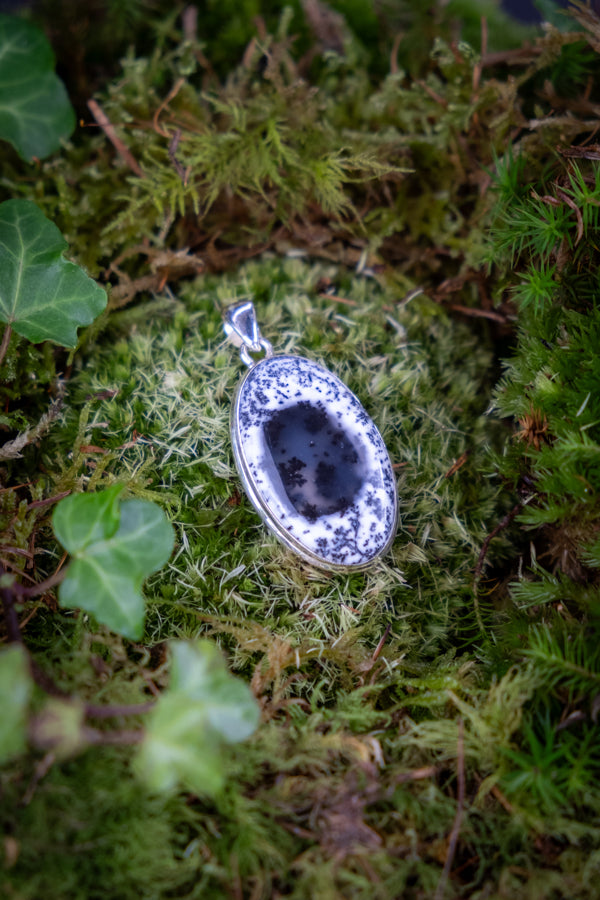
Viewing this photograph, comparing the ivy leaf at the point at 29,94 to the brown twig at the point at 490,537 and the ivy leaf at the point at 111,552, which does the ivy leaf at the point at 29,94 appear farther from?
the brown twig at the point at 490,537

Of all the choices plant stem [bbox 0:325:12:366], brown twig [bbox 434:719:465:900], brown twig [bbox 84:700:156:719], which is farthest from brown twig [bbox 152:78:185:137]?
brown twig [bbox 434:719:465:900]

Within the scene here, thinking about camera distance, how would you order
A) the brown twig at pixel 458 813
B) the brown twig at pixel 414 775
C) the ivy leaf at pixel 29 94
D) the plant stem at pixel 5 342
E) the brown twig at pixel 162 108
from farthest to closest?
the brown twig at pixel 162 108
the ivy leaf at pixel 29 94
the plant stem at pixel 5 342
the brown twig at pixel 414 775
the brown twig at pixel 458 813

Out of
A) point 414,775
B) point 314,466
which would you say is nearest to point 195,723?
point 414,775

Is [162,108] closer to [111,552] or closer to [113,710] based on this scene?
[111,552]

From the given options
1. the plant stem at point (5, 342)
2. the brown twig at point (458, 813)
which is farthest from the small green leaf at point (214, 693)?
the plant stem at point (5, 342)

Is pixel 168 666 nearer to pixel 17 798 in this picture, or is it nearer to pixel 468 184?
pixel 17 798

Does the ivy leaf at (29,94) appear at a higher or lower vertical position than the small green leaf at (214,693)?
higher
